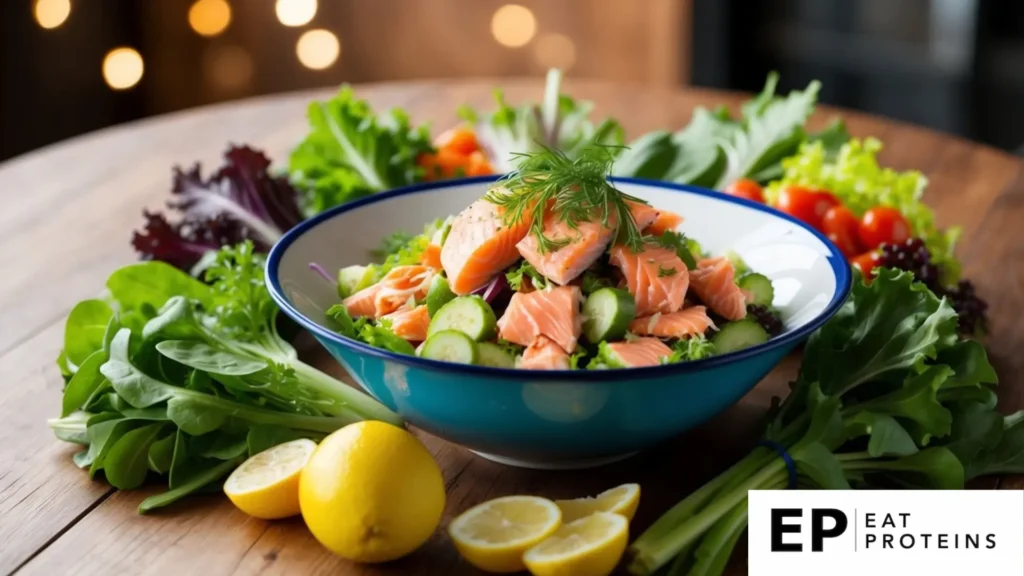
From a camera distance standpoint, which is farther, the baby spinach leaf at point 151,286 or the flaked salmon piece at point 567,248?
the baby spinach leaf at point 151,286

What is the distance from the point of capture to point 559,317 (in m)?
1.71

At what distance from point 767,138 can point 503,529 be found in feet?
5.73

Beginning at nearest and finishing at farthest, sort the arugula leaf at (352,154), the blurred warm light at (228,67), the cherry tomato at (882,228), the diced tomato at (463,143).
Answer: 1. the cherry tomato at (882,228)
2. the arugula leaf at (352,154)
3. the diced tomato at (463,143)
4. the blurred warm light at (228,67)

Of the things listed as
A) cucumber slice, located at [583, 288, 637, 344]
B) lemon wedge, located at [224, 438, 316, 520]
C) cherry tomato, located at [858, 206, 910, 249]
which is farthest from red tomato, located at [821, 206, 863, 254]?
lemon wedge, located at [224, 438, 316, 520]

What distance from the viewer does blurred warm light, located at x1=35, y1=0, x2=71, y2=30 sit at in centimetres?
516

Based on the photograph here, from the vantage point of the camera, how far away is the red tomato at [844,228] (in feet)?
8.67

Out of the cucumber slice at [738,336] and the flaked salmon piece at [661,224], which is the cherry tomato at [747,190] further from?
the cucumber slice at [738,336]

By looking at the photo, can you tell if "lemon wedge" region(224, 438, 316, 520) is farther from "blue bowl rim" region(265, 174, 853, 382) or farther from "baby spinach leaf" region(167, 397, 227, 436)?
"blue bowl rim" region(265, 174, 853, 382)

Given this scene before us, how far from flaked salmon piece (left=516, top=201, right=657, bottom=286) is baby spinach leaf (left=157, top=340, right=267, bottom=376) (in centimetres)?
47

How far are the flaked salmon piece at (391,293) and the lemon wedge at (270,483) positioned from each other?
0.27 metres

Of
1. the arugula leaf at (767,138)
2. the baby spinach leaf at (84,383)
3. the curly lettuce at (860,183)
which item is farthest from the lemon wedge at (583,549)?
the arugula leaf at (767,138)

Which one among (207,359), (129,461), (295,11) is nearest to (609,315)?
(207,359)

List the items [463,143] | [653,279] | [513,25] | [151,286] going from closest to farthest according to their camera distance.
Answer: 1. [653,279]
2. [151,286]
3. [463,143]
4. [513,25]

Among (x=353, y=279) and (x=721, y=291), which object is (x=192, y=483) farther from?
(x=721, y=291)
